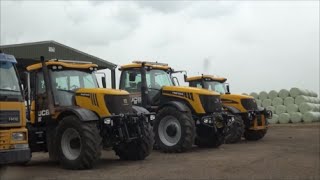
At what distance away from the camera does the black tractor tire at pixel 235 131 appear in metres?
17.6

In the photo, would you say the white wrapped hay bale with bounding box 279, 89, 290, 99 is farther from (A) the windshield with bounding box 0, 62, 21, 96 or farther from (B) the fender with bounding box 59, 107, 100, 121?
(A) the windshield with bounding box 0, 62, 21, 96

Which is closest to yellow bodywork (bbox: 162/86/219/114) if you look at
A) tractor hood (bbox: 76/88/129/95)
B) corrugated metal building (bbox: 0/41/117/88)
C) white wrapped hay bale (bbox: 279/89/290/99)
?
tractor hood (bbox: 76/88/129/95)

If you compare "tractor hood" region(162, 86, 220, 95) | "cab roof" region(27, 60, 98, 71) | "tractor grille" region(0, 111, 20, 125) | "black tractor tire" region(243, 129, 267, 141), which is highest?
"cab roof" region(27, 60, 98, 71)

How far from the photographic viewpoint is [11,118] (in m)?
9.06

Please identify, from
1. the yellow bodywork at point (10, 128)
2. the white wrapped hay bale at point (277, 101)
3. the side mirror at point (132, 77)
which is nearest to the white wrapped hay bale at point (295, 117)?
the white wrapped hay bale at point (277, 101)

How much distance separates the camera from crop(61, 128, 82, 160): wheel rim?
1141cm

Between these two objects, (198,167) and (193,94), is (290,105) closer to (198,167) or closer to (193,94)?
(193,94)

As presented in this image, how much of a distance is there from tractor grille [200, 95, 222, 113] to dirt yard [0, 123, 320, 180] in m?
1.34

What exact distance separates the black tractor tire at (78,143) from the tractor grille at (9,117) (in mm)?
2084

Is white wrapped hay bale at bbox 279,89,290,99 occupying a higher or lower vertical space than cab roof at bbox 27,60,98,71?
lower

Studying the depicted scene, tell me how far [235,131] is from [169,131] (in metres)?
3.62

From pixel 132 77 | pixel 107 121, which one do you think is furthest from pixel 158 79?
pixel 107 121

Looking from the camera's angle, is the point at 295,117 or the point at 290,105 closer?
the point at 295,117

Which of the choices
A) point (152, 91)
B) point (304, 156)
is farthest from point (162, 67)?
point (304, 156)
